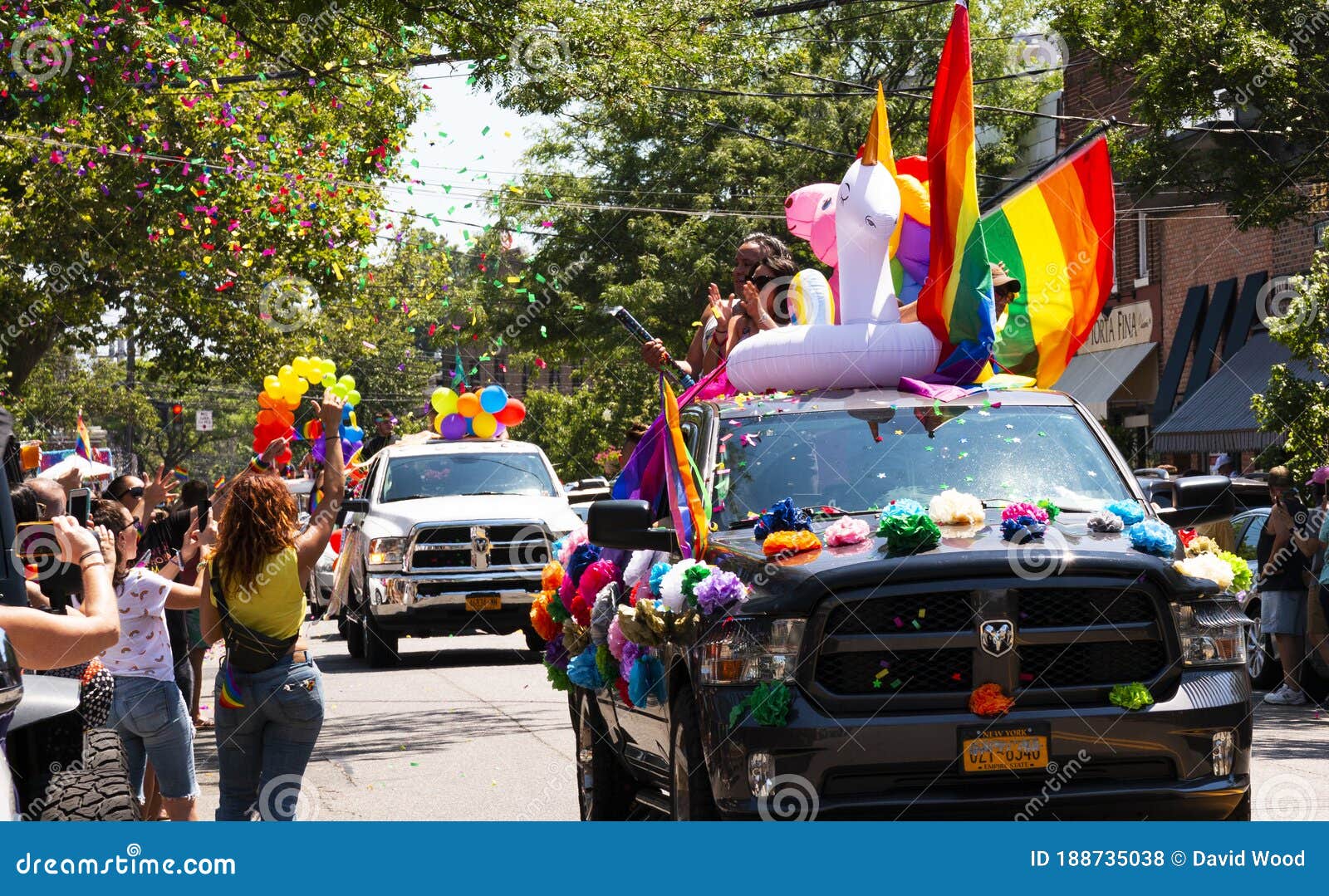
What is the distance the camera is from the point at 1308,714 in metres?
13.6

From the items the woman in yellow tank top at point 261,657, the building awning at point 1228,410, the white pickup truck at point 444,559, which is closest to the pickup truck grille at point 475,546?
the white pickup truck at point 444,559

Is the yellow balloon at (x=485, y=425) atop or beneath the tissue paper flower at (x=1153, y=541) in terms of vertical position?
beneath

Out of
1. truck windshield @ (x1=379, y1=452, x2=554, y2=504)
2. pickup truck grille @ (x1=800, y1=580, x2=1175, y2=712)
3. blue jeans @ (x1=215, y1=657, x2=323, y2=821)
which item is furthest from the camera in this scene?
truck windshield @ (x1=379, y1=452, x2=554, y2=504)

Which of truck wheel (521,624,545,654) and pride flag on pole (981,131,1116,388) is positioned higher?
pride flag on pole (981,131,1116,388)

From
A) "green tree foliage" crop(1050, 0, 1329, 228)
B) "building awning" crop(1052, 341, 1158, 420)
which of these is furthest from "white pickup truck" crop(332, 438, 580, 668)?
"building awning" crop(1052, 341, 1158, 420)

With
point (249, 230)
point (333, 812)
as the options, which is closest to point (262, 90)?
point (249, 230)

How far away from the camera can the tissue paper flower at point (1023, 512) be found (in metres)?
6.39

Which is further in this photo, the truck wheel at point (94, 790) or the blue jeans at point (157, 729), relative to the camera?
the blue jeans at point (157, 729)

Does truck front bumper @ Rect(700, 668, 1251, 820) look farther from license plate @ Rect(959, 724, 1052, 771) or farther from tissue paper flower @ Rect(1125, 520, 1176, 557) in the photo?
tissue paper flower @ Rect(1125, 520, 1176, 557)

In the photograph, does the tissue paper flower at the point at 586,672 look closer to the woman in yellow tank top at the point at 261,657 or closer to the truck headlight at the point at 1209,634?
the woman in yellow tank top at the point at 261,657

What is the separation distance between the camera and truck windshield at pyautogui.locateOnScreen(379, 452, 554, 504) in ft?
61.4

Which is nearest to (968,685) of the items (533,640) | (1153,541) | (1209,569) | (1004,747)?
(1004,747)
